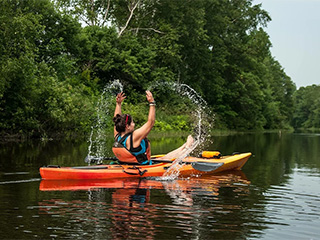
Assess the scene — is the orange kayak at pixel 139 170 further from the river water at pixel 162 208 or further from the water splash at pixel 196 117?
the river water at pixel 162 208

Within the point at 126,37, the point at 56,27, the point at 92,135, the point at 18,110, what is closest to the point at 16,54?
the point at 18,110

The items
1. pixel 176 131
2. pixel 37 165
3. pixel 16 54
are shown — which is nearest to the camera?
pixel 37 165

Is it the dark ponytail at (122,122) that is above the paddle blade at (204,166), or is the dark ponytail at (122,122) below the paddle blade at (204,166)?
above

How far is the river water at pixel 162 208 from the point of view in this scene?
206 inches

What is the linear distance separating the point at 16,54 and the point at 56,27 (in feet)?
25.9

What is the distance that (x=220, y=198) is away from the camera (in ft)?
24.6

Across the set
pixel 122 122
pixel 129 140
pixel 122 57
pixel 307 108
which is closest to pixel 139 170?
pixel 129 140

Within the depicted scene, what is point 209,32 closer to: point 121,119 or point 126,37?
point 126,37

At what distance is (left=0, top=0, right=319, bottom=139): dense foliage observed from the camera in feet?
64.0

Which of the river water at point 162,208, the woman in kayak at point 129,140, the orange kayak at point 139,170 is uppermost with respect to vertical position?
the woman in kayak at point 129,140

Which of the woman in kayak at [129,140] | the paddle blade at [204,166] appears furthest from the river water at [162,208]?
the woman in kayak at [129,140]

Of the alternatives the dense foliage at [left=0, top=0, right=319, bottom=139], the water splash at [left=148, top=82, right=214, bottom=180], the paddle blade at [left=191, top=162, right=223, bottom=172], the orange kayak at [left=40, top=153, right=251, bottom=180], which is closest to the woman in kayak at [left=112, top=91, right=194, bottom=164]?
the orange kayak at [left=40, top=153, right=251, bottom=180]

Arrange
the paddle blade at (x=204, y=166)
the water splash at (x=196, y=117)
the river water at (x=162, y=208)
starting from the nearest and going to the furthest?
1. the river water at (x=162, y=208)
2. the water splash at (x=196, y=117)
3. the paddle blade at (x=204, y=166)

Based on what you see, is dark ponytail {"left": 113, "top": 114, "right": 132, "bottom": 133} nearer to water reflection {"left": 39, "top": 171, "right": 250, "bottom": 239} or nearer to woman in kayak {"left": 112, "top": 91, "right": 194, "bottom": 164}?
woman in kayak {"left": 112, "top": 91, "right": 194, "bottom": 164}
